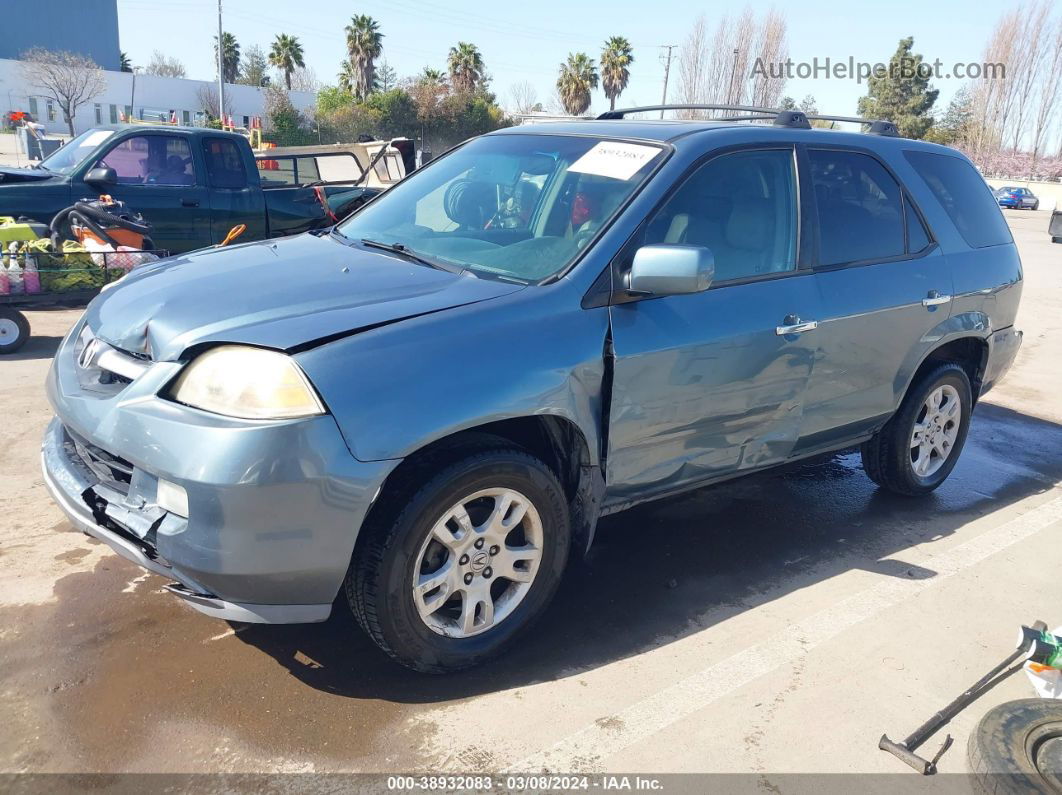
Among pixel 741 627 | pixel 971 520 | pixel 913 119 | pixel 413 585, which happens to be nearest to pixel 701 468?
pixel 741 627

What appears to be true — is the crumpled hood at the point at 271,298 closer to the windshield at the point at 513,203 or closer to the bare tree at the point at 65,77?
the windshield at the point at 513,203

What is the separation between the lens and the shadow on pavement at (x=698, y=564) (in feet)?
10.2

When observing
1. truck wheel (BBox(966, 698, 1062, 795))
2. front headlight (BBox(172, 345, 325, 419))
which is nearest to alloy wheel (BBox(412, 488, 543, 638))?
front headlight (BBox(172, 345, 325, 419))

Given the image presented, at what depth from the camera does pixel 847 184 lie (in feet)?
13.7

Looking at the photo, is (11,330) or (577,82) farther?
(577,82)

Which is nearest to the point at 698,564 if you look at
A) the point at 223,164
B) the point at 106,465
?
the point at 106,465

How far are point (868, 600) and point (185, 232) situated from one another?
786cm

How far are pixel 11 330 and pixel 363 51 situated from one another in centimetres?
4837

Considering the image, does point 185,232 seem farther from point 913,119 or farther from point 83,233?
point 913,119

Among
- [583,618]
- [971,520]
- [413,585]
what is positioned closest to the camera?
[413,585]

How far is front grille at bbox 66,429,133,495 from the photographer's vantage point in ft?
9.10

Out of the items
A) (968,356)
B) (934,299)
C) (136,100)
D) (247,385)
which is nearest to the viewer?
(247,385)

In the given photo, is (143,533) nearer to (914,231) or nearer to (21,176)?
(914,231)

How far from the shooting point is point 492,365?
2838 millimetres
